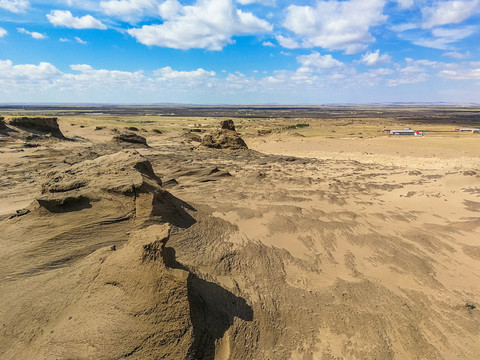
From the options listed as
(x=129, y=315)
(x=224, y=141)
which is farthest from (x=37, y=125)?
(x=129, y=315)

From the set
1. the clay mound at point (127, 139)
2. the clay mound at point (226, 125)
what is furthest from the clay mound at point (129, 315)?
the clay mound at point (226, 125)

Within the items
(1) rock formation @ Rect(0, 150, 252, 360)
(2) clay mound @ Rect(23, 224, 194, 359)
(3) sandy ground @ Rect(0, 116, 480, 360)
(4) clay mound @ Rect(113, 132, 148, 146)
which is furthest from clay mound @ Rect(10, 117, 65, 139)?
(2) clay mound @ Rect(23, 224, 194, 359)

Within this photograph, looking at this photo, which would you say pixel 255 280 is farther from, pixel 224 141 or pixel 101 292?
pixel 224 141

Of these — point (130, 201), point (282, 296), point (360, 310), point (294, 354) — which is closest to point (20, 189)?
point (130, 201)

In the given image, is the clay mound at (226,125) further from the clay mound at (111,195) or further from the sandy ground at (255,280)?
the clay mound at (111,195)

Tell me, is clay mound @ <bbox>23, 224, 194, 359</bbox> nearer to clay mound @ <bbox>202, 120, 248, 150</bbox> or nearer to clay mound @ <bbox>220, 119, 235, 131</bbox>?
clay mound @ <bbox>202, 120, 248, 150</bbox>

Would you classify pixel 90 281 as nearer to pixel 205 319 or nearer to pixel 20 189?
pixel 205 319
